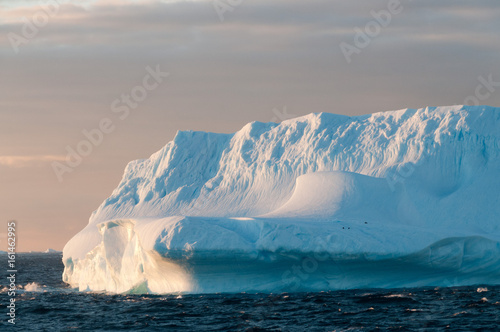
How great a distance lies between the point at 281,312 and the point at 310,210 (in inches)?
369

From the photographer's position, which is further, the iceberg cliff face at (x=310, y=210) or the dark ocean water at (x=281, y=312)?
the iceberg cliff face at (x=310, y=210)

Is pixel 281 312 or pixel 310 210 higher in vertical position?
pixel 310 210

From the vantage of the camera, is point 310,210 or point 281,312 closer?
point 281,312

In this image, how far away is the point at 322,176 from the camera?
3253cm

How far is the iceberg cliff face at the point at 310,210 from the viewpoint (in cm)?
2614

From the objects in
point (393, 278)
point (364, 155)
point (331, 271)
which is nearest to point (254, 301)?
point (331, 271)

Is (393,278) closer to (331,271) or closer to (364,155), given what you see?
(331,271)

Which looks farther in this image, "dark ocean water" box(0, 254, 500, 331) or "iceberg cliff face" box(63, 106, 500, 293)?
"iceberg cliff face" box(63, 106, 500, 293)

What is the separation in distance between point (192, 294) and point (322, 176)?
9162 millimetres

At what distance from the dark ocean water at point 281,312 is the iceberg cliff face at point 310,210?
3.11 ft

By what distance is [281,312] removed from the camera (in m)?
21.9

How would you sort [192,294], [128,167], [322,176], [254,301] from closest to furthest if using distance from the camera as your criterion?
[254,301] < [192,294] < [322,176] < [128,167]

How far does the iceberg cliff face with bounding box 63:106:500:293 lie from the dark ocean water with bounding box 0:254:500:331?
948 mm

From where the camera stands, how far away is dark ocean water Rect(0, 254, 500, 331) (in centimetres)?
1966
